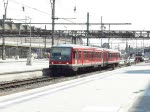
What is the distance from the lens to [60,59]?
122 ft

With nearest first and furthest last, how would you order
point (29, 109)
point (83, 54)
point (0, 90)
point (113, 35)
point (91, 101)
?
point (29, 109), point (91, 101), point (0, 90), point (83, 54), point (113, 35)

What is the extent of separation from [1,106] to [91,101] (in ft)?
11.3

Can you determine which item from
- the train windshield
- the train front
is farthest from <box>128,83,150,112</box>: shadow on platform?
the train windshield

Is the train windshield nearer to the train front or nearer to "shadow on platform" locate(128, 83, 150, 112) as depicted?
the train front

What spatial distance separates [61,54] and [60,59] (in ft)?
1.45

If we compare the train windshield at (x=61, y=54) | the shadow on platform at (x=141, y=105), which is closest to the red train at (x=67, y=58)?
the train windshield at (x=61, y=54)

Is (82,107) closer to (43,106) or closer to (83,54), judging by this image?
(43,106)

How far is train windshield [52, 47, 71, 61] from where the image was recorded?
121ft

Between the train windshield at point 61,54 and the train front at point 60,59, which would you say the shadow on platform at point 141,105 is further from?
the train windshield at point 61,54

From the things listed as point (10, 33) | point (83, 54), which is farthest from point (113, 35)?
point (83, 54)

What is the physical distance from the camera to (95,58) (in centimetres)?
4591

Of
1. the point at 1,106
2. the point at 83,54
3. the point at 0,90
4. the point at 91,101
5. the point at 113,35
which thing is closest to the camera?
the point at 1,106

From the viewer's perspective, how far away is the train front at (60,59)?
120 ft

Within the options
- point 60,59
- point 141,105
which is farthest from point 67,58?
point 141,105
